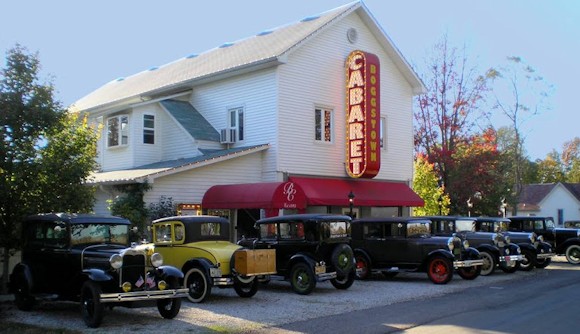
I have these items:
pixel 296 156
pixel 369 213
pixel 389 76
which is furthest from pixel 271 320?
pixel 389 76

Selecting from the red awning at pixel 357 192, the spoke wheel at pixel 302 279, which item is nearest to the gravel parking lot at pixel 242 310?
the spoke wheel at pixel 302 279

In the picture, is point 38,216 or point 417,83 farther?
point 417,83

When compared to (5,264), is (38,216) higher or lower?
higher

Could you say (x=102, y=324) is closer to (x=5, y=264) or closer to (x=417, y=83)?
(x=5, y=264)

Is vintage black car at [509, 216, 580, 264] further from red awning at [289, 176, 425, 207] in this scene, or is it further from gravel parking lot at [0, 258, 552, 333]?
gravel parking lot at [0, 258, 552, 333]

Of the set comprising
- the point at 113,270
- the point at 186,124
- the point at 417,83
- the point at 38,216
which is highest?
the point at 417,83

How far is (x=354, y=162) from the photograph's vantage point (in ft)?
79.4

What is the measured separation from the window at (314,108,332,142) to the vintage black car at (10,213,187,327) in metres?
13.3

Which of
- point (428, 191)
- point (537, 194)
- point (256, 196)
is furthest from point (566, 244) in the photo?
point (537, 194)

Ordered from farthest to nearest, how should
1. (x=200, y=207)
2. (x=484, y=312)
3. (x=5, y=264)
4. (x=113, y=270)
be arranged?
(x=200, y=207)
(x=5, y=264)
(x=484, y=312)
(x=113, y=270)

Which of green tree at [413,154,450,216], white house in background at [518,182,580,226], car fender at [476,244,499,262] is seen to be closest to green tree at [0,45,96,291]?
car fender at [476,244,499,262]

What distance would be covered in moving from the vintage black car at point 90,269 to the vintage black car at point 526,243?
13.9m

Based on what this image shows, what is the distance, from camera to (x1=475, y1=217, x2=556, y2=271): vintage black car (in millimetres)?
21422

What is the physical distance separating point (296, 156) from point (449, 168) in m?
15.3
